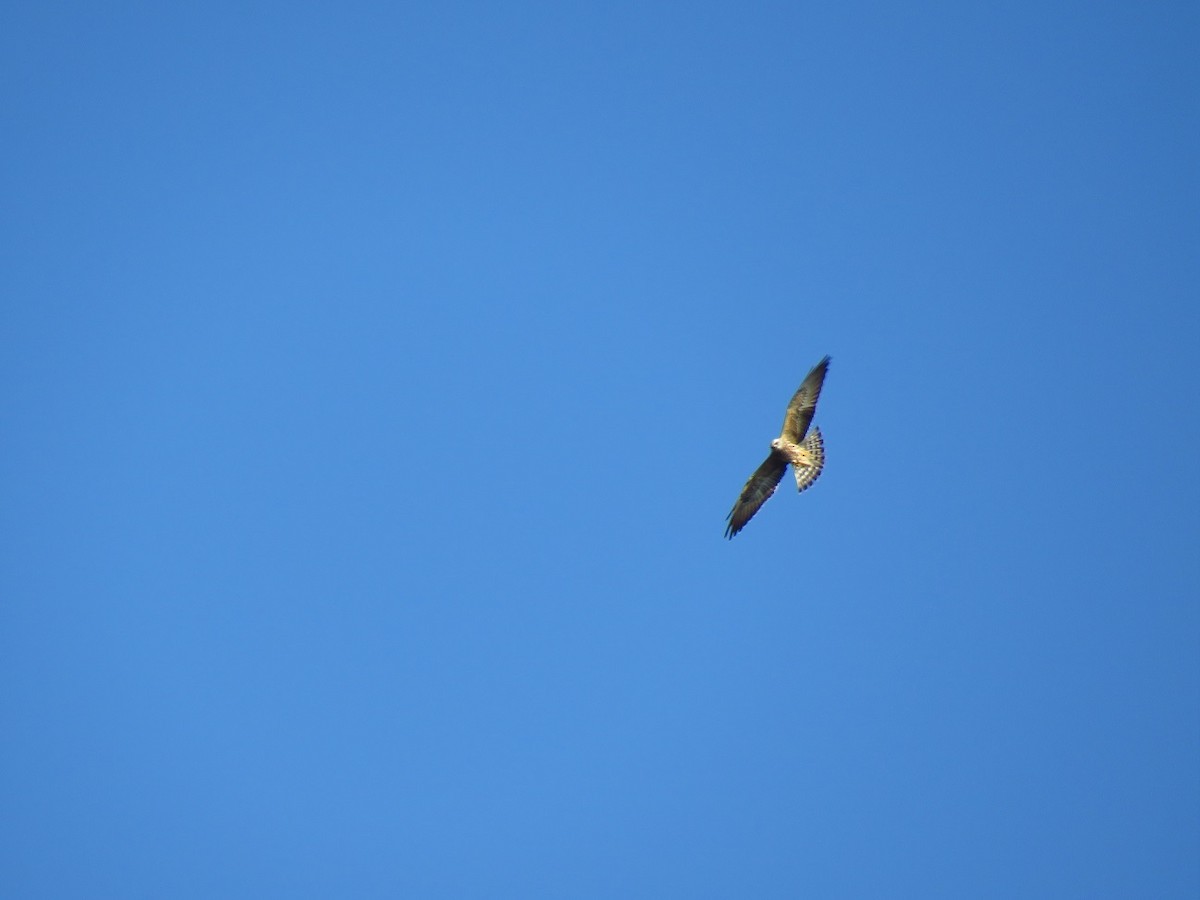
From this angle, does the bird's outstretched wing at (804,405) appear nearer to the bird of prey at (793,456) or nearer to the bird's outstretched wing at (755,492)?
the bird of prey at (793,456)

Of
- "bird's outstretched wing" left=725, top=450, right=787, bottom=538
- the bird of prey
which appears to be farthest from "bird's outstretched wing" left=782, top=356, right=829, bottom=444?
"bird's outstretched wing" left=725, top=450, right=787, bottom=538

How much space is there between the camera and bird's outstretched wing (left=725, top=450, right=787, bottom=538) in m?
15.8

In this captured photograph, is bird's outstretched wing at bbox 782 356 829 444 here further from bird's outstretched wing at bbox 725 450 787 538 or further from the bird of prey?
bird's outstretched wing at bbox 725 450 787 538

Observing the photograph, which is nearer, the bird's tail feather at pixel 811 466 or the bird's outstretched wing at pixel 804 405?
the bird's outstretched wing at pixel 804 405

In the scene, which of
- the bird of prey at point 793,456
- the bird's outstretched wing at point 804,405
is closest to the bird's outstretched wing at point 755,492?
the bird of prey at point 793,456

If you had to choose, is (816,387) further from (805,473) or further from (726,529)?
(726,529)

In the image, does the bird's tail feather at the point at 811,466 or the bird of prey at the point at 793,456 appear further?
the bird's tail feather at the point at 811,466

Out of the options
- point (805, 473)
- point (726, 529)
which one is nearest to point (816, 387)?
point (805, 473)

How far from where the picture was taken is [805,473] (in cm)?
1560

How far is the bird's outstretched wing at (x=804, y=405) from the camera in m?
15.1

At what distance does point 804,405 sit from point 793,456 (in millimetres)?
683

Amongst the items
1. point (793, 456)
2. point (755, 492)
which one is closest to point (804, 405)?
point (793, 456)

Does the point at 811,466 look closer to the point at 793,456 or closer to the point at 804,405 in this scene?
the point at 793,456

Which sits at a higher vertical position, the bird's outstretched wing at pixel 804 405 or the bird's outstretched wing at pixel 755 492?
the bird's outstretched wing at pixel 804 405
